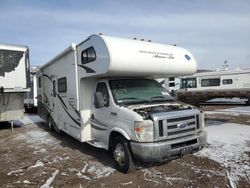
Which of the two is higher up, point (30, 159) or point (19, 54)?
point (19, 54)

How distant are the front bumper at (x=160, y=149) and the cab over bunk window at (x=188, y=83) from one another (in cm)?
2192

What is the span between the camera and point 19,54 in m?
12.2

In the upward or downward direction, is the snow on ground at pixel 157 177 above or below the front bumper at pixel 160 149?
below

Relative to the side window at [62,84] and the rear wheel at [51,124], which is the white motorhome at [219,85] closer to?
the rear wheel at [51,124]

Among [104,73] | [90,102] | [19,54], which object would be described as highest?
[19,54]

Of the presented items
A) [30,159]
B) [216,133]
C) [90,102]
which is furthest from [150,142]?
[216,133]

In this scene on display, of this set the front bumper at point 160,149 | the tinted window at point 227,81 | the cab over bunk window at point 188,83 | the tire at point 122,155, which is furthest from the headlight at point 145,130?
the cab over bunk window at point 188,83

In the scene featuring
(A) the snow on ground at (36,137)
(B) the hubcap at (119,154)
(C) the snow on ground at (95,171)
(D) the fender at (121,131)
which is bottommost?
(C) the snow on ground at (95,171)

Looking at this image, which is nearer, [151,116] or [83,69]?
[151,116]

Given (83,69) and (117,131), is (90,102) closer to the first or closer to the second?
(83,69)

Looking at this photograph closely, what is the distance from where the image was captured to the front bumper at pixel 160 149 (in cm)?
552

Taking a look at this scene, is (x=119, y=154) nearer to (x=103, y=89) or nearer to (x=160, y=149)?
(x=160, y=149)

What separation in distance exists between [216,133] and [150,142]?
542cm

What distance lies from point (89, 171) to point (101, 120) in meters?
1.26
